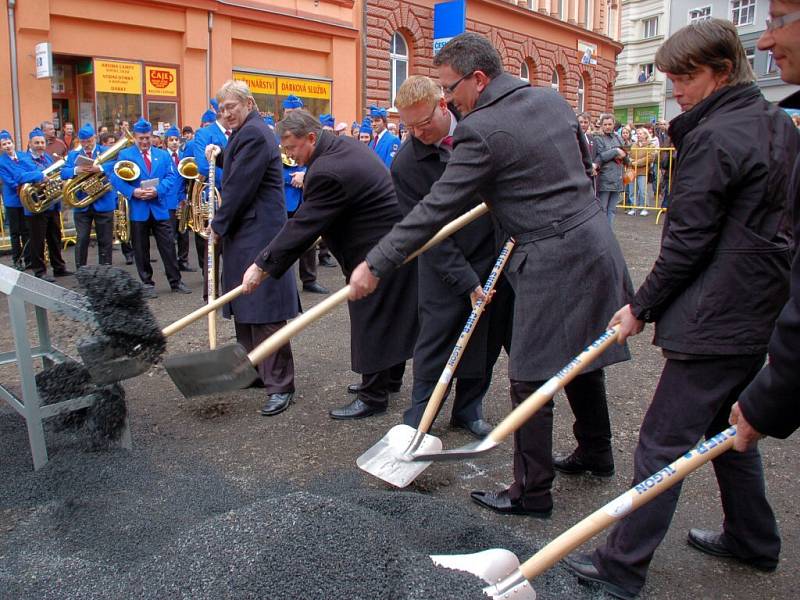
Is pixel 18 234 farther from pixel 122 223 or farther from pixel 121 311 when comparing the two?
pixel 121 311

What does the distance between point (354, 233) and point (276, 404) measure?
1.19 metres

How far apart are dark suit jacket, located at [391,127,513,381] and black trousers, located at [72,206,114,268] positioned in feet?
20.9

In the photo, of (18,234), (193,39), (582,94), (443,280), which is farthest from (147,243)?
(582,94)

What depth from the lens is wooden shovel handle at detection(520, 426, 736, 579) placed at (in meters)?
2.07

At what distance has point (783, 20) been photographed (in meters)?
1.81

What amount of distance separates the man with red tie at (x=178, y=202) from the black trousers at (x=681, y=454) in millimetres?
7448

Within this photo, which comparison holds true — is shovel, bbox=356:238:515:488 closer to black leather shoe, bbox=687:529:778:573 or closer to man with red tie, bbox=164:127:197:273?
black leather shoe, bbox=687:529:778:573

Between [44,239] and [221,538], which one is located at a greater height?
[44,239]

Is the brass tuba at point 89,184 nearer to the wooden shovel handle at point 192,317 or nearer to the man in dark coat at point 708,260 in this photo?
the wooden shovel handle at point 192,317

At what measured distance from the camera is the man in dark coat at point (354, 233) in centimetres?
414

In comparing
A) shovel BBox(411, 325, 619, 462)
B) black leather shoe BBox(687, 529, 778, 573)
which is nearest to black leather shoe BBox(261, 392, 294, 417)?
shovel BBox(411, 325, 619, 462)

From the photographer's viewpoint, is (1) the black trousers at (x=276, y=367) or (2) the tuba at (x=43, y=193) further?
(2) the tuba at (x=43, y=193)

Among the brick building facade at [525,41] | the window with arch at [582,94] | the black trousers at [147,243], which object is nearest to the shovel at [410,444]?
the black trousers at [147,243]

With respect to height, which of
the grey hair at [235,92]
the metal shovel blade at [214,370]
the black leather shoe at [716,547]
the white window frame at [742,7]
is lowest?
the black leather shoe at [716,547]
